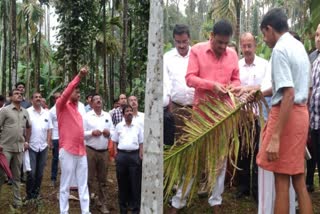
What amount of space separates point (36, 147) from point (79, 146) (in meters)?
1.98

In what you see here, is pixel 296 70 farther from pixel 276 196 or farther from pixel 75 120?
pixel 75 120

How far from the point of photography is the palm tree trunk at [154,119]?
398 cm

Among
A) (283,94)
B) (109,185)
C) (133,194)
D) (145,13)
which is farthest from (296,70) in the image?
(145,13)

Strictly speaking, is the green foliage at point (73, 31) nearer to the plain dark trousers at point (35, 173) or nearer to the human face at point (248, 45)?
the plain dark trousers at point (35, 173)

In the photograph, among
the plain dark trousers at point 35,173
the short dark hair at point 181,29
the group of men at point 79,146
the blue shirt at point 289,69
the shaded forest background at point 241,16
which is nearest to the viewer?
the blue shirt at point 289,69

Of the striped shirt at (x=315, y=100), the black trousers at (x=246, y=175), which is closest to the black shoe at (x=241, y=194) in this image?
the black trousers at (x=246, y=175)

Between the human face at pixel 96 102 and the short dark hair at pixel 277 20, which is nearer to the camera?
the short dark hair at pixel 277 20

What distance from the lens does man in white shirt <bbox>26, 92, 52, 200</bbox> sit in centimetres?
855

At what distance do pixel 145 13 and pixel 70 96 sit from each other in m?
8.00

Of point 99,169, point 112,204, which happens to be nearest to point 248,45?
point 99,169

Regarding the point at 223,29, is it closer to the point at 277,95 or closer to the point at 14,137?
the point at 277,95

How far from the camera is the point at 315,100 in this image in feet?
17.6

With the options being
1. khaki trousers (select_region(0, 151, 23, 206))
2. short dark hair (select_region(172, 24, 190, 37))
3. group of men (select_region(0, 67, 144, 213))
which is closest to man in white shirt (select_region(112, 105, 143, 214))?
group of men (select_region(0, 67, 144, 213))

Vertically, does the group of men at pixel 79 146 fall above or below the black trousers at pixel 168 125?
below
